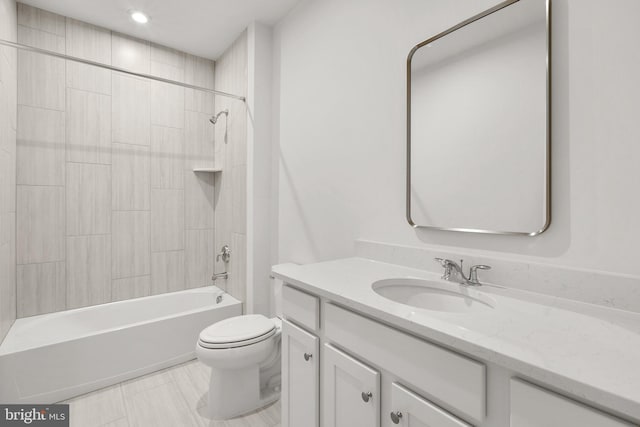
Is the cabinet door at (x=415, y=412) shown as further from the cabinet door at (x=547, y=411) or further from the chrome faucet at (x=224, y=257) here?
the chrome faucet at (x=224, y=257)

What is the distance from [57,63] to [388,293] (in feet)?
9.52

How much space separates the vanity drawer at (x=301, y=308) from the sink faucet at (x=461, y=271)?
512 mm

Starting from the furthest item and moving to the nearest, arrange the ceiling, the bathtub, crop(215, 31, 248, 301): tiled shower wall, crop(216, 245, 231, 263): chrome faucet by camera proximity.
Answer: crop(216, 245, 231, 263): chrome faucet → crop(215, 31, 248, 301): tiled shower wall → the ceiling → the bathtub

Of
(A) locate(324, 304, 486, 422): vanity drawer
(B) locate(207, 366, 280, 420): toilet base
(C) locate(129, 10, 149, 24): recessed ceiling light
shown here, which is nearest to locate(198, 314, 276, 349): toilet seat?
(B) locate(207, 366, 280, 420): toilet base

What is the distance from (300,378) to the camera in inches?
48.6

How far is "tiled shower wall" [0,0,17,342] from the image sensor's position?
5.93 feet

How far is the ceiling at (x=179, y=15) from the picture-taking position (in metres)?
2.17

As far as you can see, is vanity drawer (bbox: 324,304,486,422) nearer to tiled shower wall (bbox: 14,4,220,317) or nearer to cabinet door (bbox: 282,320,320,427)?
cabinet door (bbox: 282,320,320,427)

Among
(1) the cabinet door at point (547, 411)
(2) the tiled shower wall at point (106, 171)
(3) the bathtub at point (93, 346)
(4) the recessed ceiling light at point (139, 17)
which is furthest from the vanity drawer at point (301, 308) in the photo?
(4) the recessed ceiling light at point (139, 17)

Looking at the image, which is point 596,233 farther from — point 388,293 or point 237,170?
point 237,170

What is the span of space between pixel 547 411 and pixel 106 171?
304 centimetres

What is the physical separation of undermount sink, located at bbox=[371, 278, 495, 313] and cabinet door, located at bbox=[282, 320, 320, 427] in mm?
356

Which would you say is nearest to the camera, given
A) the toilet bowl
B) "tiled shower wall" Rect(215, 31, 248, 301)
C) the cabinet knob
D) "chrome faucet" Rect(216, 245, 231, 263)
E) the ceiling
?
the cabinet knob

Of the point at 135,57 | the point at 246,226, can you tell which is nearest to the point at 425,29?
the point at 246,226
